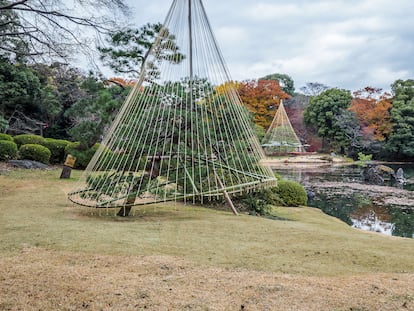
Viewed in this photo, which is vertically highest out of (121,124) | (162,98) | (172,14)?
(172,14)

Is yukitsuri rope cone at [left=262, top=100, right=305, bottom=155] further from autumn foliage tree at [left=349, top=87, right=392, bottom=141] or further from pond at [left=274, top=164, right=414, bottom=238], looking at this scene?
pond at [left=274, top=164, right=414, bottom=238]

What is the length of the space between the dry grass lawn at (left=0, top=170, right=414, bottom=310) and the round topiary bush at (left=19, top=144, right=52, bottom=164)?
24.4 feet

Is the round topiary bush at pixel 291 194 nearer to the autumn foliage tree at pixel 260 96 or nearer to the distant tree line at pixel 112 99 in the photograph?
the distant tree line at pixel 112 99

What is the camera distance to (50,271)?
113 inches

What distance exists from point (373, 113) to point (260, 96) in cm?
779

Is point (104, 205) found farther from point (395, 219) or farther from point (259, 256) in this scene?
point (395, 219)

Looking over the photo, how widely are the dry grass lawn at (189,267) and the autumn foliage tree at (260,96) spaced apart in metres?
23.7

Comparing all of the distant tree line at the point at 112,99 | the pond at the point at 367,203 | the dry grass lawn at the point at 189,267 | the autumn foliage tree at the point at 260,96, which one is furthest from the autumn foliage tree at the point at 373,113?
the dry grass lawn at the point at 189,267

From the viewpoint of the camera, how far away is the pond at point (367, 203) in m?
7.98

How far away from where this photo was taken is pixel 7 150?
11500mm

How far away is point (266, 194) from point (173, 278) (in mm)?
5015

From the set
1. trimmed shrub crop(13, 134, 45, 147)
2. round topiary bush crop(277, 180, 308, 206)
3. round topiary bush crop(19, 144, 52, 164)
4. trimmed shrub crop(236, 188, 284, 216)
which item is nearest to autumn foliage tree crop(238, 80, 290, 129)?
trimmed shrub crop(13, 134, 45, 147)

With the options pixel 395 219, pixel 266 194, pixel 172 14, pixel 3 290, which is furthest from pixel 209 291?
pixel 395 219

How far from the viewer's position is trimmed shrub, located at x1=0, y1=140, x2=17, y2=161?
11430 millimetres
